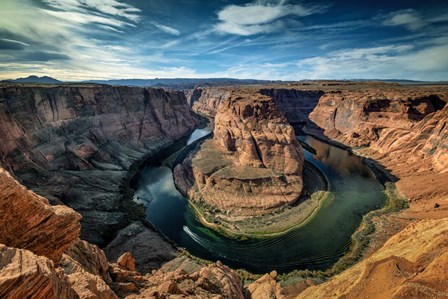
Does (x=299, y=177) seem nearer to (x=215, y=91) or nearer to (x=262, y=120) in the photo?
(x=262, y=120)

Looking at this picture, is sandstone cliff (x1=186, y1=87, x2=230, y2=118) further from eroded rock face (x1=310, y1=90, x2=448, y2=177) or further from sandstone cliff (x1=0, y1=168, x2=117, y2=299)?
sandstone cliff (x1=0, y1=168, x2=117, y2=299)

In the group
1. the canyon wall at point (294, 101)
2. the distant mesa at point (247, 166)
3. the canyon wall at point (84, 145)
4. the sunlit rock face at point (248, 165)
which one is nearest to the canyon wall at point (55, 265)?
the canyon wall at point (84, 145)

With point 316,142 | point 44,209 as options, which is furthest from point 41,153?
point 316,142

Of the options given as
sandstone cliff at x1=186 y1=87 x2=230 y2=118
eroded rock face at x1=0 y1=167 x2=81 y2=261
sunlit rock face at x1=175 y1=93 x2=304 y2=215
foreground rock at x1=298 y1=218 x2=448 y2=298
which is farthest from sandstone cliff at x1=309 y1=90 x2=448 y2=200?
sandstone cliff at x1=186 y1=87 x2=230 y2=118

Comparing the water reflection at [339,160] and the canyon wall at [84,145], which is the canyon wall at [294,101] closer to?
the water reflection at [339,160]

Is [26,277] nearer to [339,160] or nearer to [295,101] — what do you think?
[339,160]
